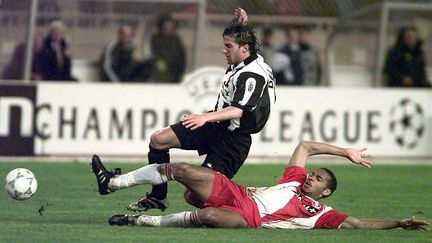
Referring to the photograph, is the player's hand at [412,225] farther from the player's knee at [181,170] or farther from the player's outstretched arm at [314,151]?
the player's knee at [181,170]

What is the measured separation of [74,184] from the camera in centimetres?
1470

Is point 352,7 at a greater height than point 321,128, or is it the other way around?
point 352,7

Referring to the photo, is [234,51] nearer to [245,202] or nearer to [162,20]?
[245,202]

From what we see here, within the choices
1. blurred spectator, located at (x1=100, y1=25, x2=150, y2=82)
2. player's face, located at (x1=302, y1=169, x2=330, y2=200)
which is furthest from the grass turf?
blurred spectator, located at (x1=100, y1=25, x2=150, y2=82)

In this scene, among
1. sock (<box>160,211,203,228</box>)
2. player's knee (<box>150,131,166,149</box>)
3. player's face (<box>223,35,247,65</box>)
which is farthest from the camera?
player's knee (<box>150,131,166,149</box>)

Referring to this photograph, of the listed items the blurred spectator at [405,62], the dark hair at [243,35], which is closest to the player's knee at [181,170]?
the dark hair at [243,35]

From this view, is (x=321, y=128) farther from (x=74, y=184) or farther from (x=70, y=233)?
(x=70, y=233)

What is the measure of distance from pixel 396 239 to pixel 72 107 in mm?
10089

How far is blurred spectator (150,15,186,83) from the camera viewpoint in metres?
21.0

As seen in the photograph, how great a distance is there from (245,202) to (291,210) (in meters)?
0.42

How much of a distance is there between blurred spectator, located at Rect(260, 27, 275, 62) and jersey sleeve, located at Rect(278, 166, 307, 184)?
1049cm

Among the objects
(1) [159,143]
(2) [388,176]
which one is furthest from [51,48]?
(1) [159,143]

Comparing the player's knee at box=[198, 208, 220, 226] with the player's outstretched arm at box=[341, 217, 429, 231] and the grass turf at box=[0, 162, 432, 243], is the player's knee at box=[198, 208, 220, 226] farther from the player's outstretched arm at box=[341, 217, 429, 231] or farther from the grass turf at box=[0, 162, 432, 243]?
the player's outstretched arm at box=[341, 217, 429, 231]

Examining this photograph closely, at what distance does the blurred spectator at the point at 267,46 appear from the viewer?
21203 millimetres
